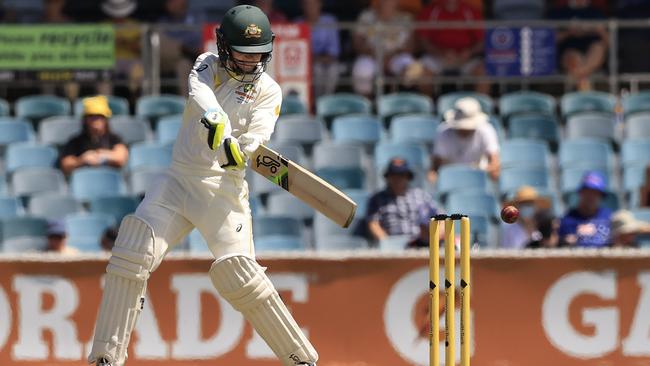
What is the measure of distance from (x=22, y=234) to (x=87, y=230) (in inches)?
19.4

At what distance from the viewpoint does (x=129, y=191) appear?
39.7ft

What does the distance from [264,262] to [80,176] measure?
3463mm

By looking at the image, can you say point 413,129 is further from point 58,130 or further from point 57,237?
point 57,237

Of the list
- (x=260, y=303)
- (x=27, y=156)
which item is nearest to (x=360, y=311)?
(x=260, y=303)

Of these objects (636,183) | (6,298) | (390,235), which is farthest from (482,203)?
(6,298)

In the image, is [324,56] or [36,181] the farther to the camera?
[324,56]

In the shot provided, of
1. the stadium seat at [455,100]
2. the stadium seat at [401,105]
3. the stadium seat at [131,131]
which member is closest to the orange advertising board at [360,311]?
the stadium seat at [131,131]

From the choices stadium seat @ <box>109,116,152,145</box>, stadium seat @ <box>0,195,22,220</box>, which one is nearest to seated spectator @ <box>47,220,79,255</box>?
stadium seat @ <box>0,195,22,220</box>

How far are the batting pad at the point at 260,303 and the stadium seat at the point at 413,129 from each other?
18.3 feet

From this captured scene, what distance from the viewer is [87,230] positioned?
1117 cm

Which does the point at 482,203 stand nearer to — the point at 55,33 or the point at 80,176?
the point at 80,176

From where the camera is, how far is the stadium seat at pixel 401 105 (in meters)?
13.2

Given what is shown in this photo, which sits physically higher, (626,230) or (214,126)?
(214,126)

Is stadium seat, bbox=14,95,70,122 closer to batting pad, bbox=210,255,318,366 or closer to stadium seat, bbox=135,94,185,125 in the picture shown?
stadium seat, bbox=135,94,185,125
